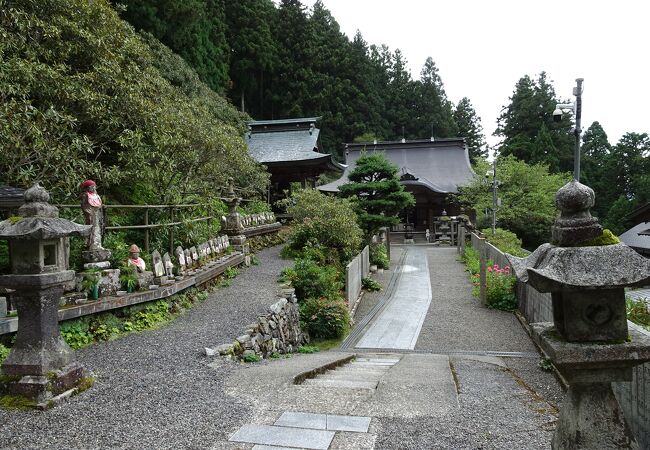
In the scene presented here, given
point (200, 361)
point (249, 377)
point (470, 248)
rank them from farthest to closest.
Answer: point (470, 248), point (200, 361), point (249, 377)

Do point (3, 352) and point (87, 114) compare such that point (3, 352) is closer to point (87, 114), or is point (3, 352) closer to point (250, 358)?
point (250, 358)

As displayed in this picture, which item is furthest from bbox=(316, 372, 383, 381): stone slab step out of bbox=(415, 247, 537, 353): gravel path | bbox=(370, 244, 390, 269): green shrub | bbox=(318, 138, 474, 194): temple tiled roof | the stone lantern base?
bbox=(318, 138, 474, 194): temple tiled roof

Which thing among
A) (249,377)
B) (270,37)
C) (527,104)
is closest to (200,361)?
(249,377)

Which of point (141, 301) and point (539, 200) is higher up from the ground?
point (539, 200)

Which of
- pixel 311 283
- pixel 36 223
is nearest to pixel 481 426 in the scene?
pixel 36 223

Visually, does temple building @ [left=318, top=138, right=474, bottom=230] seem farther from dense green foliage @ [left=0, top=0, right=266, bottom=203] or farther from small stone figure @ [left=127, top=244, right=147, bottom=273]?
small stone figure @ [left=127, top=244, right=147, bottom=273]

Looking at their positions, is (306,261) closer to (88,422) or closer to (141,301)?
(141,301)

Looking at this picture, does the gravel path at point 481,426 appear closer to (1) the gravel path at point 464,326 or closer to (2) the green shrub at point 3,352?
(1) the gravel path at point 464,326

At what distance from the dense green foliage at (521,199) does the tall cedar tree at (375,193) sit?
799 cm

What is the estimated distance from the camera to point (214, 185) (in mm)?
14750

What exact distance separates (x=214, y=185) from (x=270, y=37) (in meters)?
24.8

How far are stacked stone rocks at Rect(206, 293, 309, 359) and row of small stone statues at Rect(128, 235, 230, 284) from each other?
204 centimetres

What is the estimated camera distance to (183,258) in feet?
30.5

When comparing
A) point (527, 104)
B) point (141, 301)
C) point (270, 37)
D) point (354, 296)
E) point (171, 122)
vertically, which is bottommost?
point (354, 296)
